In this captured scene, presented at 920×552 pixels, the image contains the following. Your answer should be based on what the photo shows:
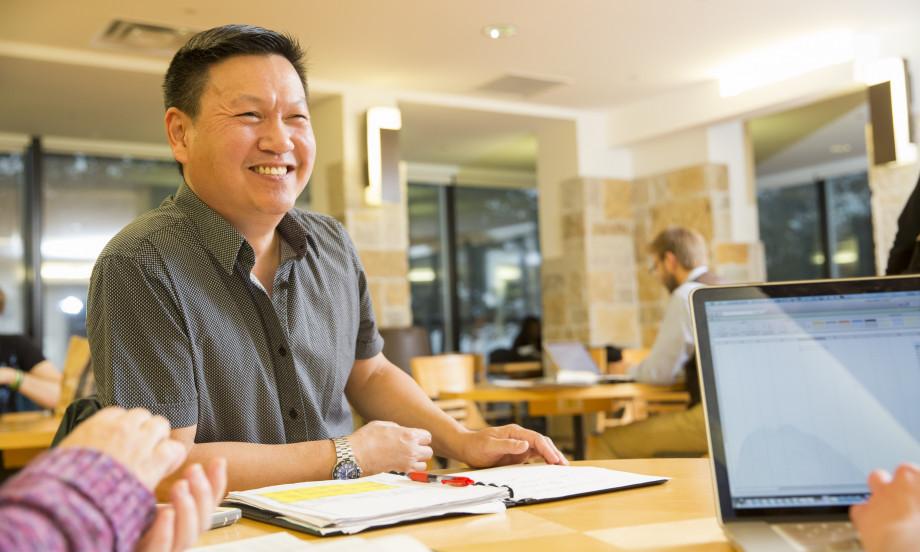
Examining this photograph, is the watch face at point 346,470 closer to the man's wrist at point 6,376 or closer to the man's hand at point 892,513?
the man's hand at point 892,513

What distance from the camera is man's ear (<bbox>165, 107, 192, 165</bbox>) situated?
1604 millimetres

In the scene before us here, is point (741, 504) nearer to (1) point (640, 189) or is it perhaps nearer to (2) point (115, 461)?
(2) point (115, 461)

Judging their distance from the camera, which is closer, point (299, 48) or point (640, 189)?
Result: point (299, 48)

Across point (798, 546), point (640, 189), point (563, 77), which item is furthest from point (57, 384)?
point (640, 189)

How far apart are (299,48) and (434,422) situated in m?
0.73

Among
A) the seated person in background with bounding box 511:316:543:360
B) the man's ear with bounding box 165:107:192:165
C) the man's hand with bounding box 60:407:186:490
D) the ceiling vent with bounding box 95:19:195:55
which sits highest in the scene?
the ceiling vent with bounding box 95:19:195:55

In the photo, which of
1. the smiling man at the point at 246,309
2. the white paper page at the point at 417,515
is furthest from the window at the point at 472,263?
the white paper page at the point at 417,515

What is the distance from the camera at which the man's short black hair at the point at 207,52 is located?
1535 millimetres

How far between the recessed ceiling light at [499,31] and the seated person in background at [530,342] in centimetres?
425

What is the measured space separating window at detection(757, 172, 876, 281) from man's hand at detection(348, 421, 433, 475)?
446 inches

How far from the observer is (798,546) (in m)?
0.79

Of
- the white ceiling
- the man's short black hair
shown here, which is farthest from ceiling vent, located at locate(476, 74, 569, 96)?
the man's short black hair

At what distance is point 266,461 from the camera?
1.33 metres

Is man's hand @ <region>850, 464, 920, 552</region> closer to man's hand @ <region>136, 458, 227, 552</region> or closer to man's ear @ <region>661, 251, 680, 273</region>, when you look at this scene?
man's hand @ <region>136, 458, 227, 552</region>
